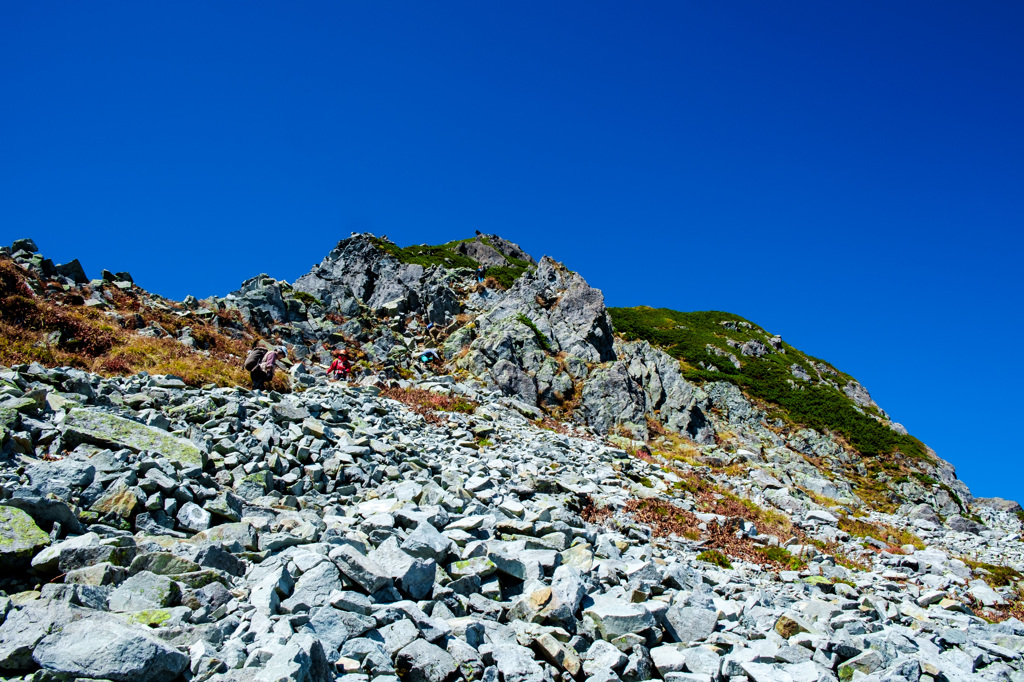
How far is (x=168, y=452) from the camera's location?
10.2 m

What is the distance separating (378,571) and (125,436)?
22.1ft

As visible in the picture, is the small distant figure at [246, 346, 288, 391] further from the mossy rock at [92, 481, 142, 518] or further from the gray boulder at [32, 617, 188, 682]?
the gray boulder at [32, 617, 188, 682]

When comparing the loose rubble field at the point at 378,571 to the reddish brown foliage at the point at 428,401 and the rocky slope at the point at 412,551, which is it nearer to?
the rocky slope at the point at 412,551

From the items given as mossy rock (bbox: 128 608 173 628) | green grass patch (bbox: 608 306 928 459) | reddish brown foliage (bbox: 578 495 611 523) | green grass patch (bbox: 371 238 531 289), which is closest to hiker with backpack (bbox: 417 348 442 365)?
green grass patch (bbox: 371 238 531 289)

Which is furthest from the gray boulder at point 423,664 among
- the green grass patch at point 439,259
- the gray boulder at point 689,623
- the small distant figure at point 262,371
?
the green grass patch at point 439,259

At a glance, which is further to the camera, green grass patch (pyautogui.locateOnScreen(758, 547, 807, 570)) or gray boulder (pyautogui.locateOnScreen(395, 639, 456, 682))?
green grass patch (pyautogui.locateOnScreen(758, 547, 807, 570))

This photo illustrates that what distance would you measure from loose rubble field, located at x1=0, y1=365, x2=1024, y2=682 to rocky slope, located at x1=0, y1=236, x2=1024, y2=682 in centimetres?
4

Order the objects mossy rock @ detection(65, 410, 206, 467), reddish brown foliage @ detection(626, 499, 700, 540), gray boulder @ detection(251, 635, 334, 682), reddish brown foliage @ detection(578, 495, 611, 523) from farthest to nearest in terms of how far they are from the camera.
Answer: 1. reddish brown foliage @ detection(626, 499, 700, 540)
2. reddish brown foliage @ detection(578, 495, 611, 523)
3. mossy rock @ detection(65, 410, 206, 467)
4. gray boulder @ detection(251, 635, 334, 682)

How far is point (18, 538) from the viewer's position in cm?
592

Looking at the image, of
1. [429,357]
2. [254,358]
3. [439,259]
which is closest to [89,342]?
[254,358]

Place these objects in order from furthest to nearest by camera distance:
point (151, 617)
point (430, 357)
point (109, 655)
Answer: point (430, 357)
point (151, 617)
point (109, 655)

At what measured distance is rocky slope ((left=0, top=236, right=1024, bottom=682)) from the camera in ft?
18.3

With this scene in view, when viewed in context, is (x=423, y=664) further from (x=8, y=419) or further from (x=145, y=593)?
(x=8, y=419)

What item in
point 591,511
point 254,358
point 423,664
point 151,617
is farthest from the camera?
point 254,358
